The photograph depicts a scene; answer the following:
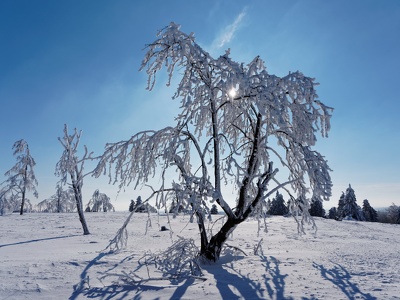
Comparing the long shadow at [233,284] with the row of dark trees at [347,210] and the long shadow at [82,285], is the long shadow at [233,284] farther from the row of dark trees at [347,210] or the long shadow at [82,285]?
the row of dark trees at [347,210]

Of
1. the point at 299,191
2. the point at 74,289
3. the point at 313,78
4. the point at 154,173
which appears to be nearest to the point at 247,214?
the point at 299,191

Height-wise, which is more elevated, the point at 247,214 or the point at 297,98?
the point at 297,98

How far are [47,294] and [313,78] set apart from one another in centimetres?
745

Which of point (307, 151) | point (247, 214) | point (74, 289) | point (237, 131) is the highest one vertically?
point (237, 131)

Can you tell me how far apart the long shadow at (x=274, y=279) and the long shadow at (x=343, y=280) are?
100cm

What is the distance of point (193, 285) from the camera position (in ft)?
17.6

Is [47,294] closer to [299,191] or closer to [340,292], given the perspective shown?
[340,292]

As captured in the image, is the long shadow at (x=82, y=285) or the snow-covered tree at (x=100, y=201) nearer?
the long shadow at (x=82, y=285)

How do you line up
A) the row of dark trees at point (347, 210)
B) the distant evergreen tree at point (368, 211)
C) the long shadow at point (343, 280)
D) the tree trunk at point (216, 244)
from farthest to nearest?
the distant evergreen tree at point (368, 211) < the row of dark trees at point (347, 210) < the tree trunk at point (216, 244) < the long shadow at point (343, 280)

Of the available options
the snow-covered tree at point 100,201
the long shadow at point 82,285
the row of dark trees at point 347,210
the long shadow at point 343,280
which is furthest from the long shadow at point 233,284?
the snow-covered tree at point 100,201

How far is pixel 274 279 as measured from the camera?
19.0ft

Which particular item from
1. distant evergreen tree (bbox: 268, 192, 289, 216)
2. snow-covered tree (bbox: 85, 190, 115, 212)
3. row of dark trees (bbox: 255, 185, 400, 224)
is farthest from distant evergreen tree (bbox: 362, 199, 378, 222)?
snow-covered tree (bbox: 85, 190, 115, 212)

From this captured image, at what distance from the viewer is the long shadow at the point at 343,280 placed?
4.73 m

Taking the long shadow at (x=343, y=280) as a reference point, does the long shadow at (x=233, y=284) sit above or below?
below
